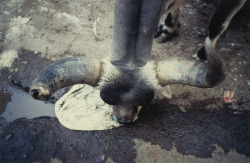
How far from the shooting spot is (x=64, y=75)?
6.10 feet

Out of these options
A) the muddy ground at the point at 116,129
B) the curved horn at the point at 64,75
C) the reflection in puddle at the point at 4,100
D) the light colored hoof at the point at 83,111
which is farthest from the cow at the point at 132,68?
→ the reflection in puddle at the point at 4,100

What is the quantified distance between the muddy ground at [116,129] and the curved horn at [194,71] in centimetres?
103

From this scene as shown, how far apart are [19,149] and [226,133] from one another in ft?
8.07

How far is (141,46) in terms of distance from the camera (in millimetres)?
2096

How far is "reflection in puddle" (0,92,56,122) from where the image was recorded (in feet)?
10.3

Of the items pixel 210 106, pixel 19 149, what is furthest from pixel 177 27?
pixel 19 149

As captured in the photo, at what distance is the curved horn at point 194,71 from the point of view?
163 centimetres

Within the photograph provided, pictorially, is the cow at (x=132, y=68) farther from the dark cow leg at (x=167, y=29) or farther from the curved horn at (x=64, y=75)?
the dark cow leg at (x=167, y=29)

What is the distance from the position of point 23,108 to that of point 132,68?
1756 mm

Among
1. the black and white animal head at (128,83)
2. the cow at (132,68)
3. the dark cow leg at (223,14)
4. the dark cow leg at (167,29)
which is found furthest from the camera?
the dark cow leg at (167,29)

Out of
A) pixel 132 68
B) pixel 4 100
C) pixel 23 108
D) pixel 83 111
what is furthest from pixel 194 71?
pixel 4 100

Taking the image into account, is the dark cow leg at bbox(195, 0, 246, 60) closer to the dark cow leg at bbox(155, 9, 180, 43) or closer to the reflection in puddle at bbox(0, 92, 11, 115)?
the dark cow leg at bbox(155, 9, 180, 43)

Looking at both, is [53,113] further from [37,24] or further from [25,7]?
[25,7]

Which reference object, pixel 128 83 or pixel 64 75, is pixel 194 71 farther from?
pixel 64 75
